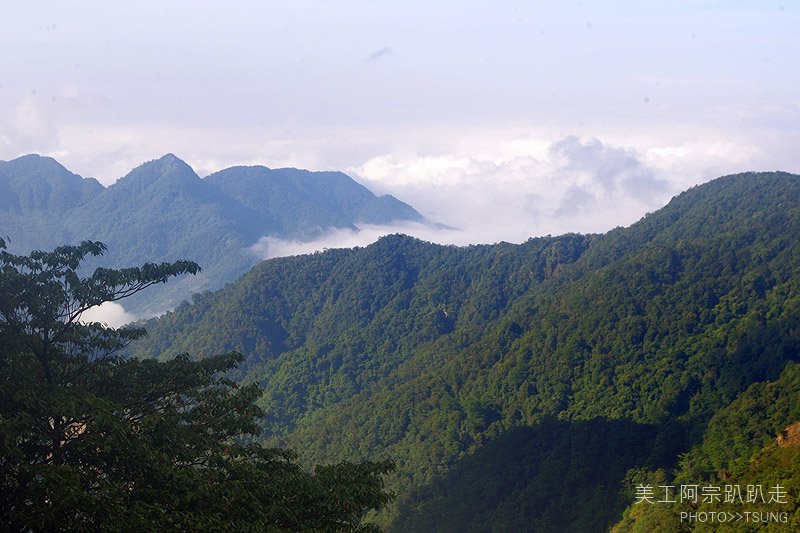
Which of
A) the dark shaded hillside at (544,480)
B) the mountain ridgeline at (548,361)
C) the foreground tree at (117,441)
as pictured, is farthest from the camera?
the mountain ridgeline at (548,361)

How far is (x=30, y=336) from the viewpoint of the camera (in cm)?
1792

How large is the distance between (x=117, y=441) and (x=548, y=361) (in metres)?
54.8

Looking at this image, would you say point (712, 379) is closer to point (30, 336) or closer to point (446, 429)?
point (446, 429)

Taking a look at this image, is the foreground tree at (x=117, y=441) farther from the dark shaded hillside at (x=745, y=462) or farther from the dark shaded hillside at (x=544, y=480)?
the dark shaded hillside at (x=544, y=480)

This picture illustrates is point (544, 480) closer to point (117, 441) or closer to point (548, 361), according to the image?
point (548, 361)

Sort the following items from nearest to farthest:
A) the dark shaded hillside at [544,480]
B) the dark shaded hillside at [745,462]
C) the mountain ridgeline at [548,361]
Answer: the dark shaded hillside at [745,462] < the dark shaded hillside at [544,480] < the mountain ridgeline at [548,361]

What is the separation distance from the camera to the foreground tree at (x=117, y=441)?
1322 cm

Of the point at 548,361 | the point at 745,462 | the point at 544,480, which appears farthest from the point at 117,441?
the point at 548,361

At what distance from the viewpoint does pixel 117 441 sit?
50.1 ft

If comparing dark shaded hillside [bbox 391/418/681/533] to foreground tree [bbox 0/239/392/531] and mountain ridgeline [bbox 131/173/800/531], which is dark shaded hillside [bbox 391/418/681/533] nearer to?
mountain ridgeline [bbox 131/173/800/531]

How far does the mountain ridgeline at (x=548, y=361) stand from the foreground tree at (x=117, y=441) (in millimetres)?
27076

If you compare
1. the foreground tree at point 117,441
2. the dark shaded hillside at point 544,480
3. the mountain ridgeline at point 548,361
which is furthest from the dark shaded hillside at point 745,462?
the foreground tree at point 117,441

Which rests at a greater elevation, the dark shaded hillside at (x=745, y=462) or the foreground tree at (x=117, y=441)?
the foreground tree at (x=117, y=441)

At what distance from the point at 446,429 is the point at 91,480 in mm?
52267
